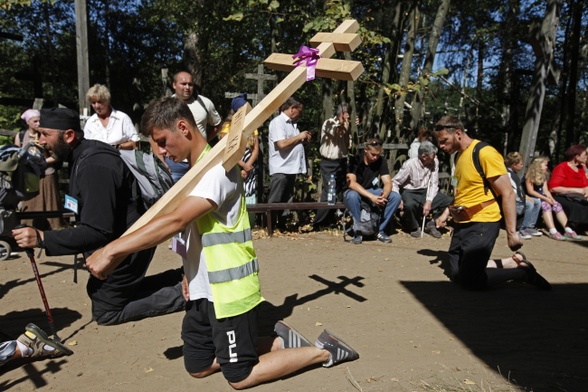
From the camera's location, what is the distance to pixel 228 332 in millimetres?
3023

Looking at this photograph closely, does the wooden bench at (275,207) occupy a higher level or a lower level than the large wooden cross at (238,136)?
lower

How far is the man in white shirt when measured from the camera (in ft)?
25.8

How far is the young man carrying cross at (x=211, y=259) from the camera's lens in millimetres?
2684

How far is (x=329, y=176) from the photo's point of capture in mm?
8320

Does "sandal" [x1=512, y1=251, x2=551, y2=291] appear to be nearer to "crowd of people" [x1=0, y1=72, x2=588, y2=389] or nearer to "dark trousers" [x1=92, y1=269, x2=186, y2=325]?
"crowd of people" [x1=0, y1=72, x2=588, y2=389]

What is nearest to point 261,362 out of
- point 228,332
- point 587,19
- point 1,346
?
point 228,332

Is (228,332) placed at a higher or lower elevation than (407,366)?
higher

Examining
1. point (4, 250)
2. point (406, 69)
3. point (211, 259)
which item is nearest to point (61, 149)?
point (211, 259)

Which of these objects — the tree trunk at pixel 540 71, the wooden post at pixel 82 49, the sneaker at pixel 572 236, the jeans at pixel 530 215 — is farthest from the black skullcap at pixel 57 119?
the tree trunk at pixel 540 71

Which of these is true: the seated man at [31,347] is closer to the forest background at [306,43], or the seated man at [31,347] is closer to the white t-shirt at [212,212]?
the white t-shirt at [212,212]

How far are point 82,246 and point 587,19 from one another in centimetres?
1836

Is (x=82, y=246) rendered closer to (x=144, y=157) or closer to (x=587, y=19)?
(x=144, y=157)

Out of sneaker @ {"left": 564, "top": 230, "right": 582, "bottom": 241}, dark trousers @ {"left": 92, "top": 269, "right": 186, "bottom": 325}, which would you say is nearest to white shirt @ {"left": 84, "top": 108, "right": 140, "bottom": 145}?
dark trousers @ {"left": 92, "top": 269, "right": 186, "bottom": 325}

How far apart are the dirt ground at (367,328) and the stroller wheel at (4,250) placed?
1.39 ft
